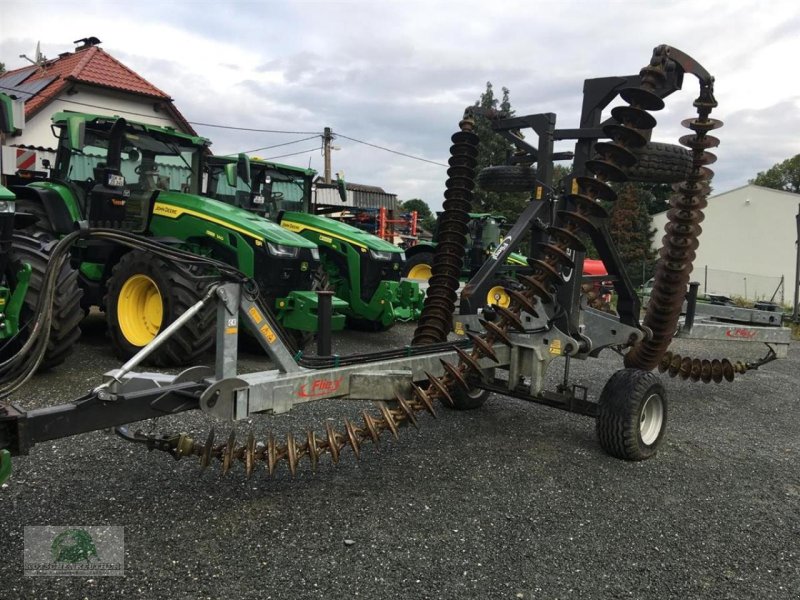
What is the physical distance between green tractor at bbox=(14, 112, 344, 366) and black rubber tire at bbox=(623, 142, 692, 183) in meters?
3.38

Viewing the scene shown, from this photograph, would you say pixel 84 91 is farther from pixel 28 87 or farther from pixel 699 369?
pixel 699 369

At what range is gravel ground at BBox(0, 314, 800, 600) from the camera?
2.81 metres

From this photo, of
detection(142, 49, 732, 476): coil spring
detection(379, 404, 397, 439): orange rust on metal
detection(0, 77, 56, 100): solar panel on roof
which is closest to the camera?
detection(142, 49, 732, 476): coil spring

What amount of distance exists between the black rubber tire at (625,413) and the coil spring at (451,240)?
4.79 feet

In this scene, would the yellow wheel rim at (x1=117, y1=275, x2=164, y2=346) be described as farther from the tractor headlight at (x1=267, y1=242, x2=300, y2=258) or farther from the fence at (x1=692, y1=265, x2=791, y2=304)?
the fence at (x1=692, y1=265, x2=791, y2=304)

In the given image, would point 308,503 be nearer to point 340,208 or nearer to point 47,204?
point 47,204

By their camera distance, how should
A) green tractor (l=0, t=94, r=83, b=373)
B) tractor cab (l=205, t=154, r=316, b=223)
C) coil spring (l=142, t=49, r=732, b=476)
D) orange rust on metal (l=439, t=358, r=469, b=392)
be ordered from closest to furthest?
coil spring (l=142, t=49, r=732, b=476)
orange rust on metal (l=439, t=358, r=469, b=392)
green tractor (l=0, t=94, r=83, b=373)
tractor cab (l=205, t=154, r=316, b=223)

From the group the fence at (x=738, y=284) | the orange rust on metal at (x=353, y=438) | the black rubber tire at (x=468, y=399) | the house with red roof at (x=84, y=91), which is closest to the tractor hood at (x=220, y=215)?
the black rubber tire at (x=468, y=399)

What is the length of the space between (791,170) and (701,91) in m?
61.0

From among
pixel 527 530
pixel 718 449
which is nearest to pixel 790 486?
pixel 718 449

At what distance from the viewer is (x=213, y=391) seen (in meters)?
3.04

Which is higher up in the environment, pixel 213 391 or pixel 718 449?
pixel 213 391

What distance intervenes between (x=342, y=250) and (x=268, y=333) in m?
5.45

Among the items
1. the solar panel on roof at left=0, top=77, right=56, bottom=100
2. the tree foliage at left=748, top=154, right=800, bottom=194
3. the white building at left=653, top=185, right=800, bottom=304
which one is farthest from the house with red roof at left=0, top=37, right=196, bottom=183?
the tree foliage at left=748, top=154, right=800, bottom=194
